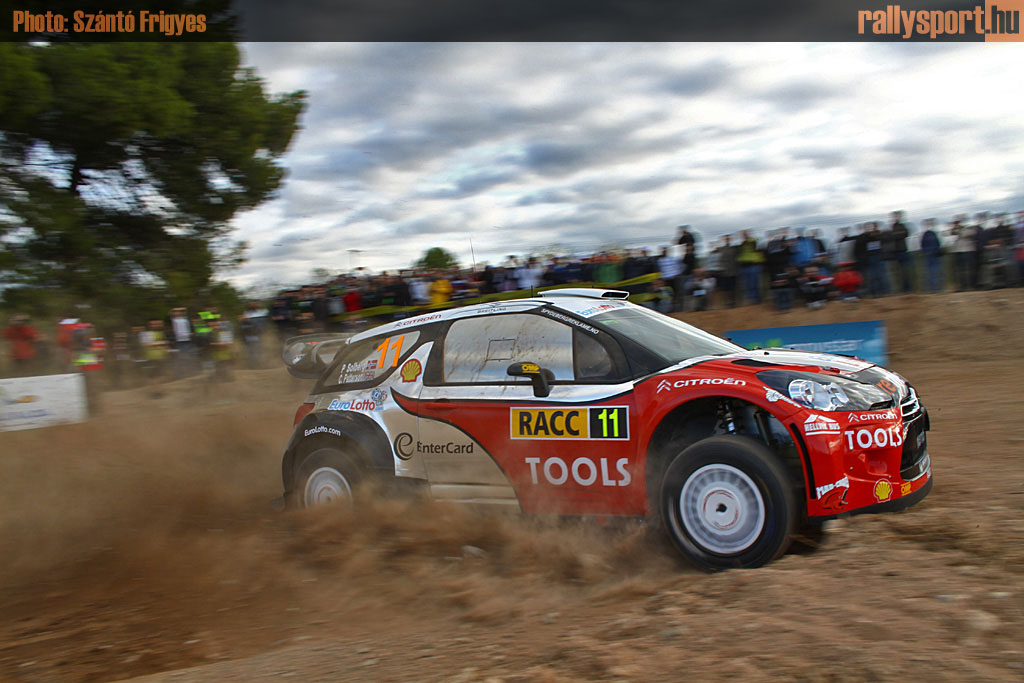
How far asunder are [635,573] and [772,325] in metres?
12.3

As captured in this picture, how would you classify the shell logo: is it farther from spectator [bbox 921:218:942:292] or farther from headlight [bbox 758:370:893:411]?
spectator [bbox 921:218:942:292]

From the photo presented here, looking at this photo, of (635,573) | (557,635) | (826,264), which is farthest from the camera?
(826,264)

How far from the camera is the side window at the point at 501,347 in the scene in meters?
5.43

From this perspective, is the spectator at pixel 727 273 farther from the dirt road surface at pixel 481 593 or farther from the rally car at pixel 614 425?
the rally car at pixel 614 425

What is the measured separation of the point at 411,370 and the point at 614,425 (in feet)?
5.85

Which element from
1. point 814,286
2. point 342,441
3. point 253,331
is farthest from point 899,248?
point 253,331

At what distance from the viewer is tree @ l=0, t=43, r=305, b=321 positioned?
14672mm

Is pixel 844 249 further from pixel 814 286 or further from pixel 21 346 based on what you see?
pixel 21 346

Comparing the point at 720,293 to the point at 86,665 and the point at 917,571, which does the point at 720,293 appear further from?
the point at 86,665

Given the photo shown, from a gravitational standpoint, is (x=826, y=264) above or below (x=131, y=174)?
below

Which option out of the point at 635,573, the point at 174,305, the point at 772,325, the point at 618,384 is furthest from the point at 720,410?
the point at 174,305

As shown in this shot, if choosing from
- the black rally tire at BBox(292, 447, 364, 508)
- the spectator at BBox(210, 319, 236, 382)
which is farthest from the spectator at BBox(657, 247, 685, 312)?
the black rally tire at BBox(292, 447, 364, 508)

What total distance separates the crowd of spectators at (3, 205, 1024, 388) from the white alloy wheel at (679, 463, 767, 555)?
32.4 feet

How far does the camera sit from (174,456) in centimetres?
1056
